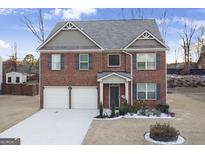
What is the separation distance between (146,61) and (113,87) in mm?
3109

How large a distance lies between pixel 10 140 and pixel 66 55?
34.4ft

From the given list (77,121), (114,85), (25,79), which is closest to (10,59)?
(25,79)

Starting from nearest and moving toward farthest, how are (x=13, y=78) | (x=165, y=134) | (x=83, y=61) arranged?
(x=165, y=134) < (x=83, y=61) < (x=13, y=78)

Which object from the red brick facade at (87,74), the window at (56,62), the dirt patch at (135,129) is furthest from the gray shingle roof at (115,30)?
the dirt patch at (135,129)

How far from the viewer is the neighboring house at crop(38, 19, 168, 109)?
2112 cm

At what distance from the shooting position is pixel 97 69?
71.0 feet

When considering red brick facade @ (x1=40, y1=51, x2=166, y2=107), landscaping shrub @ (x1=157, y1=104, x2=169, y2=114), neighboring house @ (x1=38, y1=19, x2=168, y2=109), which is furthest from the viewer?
red brick facade @ (x1=40, y1=51, x2=166, y2=107)

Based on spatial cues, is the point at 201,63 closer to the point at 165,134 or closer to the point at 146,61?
the point at 146,61

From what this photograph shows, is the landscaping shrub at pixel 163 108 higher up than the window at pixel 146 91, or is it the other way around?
the window at pixel 146 91

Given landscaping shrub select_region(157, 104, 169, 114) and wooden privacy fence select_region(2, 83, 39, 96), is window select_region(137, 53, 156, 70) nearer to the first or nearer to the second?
landscaping shrub select_region(157, 104, 169, 114)

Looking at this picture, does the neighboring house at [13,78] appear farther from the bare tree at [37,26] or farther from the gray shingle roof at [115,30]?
the gray shingle roof at [115,30]

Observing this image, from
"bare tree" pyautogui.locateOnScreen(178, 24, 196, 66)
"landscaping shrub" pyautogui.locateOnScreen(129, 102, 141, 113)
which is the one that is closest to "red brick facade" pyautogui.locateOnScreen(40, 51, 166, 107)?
"landscaping shrub" pyautogui.locateOnScreen(129, 102, 141, 113)

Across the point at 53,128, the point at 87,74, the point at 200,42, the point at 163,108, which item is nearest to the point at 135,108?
the point at 163,108

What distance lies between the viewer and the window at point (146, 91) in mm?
21188
